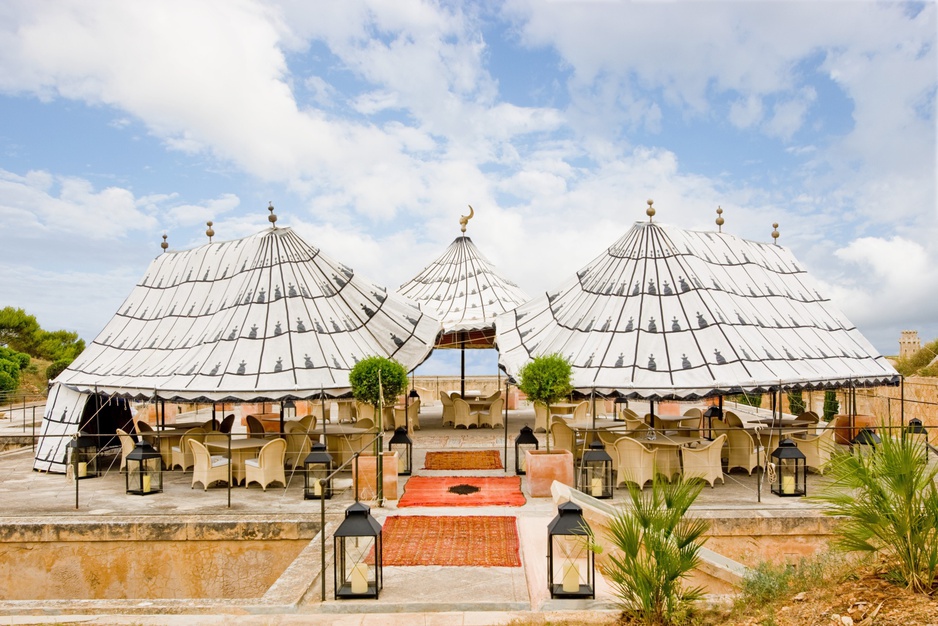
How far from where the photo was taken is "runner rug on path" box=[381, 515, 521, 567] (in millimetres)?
7379

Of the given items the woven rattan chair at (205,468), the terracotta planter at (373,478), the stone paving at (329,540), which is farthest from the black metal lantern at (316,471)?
the woven rattan chair at (205,468)

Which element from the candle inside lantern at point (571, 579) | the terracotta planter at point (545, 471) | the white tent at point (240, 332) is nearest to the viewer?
the candle inside lantern at point (571, 579)

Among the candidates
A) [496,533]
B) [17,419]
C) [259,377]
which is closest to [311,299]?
[259,377]

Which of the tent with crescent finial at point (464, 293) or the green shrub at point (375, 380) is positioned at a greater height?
the tent with crescent finial at point (464, 293)

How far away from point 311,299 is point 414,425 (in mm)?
4796

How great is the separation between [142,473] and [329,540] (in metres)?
4.09

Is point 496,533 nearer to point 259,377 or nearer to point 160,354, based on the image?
point 259,377

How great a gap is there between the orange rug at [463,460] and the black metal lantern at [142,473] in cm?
411

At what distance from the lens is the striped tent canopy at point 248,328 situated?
1205cm

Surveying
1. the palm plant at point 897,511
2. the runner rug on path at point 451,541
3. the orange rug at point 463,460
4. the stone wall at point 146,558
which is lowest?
the stone wall at point 146,558

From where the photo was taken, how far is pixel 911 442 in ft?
16.2

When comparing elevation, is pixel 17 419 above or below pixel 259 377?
below

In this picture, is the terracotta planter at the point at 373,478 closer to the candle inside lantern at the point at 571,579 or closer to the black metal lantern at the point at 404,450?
the black metal lantern at the point at 404,450

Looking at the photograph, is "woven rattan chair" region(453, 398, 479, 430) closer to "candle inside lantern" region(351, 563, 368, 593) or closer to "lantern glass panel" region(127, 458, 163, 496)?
"lantern glass panel" region(127, 458, 163, 496)
